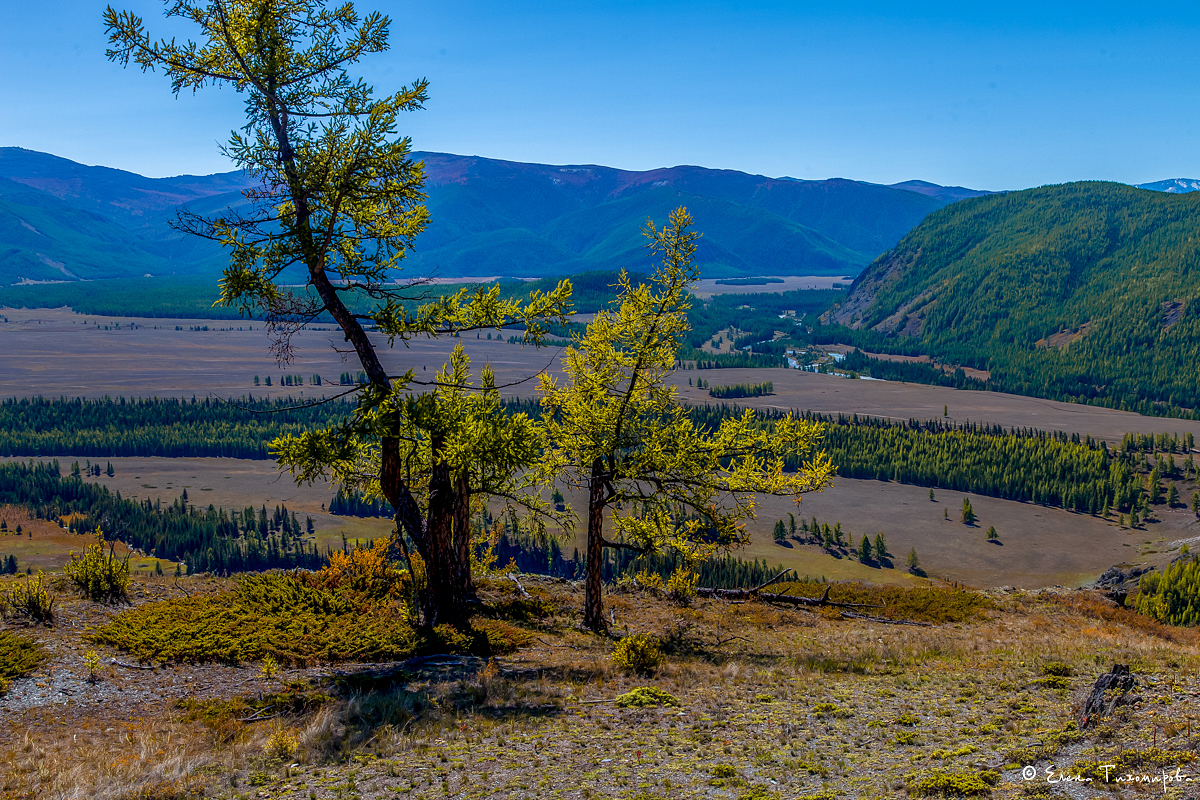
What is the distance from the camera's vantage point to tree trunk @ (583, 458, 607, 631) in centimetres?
2503

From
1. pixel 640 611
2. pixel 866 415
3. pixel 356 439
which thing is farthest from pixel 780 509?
pixel 356 439

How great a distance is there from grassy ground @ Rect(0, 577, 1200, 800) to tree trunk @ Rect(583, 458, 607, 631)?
2625 mm

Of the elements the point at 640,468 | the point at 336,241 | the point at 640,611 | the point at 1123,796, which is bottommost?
the point at 640,611

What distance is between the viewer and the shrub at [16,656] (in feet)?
49.8

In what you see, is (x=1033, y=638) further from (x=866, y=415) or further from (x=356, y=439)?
(x=866, y=415)

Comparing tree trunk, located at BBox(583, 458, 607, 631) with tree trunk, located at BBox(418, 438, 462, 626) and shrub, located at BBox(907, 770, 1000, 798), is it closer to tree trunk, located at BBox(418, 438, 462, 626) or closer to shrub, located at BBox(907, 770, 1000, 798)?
tree trunk, located at BBox(418, 438, 462, 626)

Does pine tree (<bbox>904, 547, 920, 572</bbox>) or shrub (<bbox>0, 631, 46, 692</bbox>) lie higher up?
shrub (<bbox>0, 631, 46, 692</bbox>)

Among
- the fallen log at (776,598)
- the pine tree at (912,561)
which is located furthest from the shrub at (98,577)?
the pine tree at (912,561)

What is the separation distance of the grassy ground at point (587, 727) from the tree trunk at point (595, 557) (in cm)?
263

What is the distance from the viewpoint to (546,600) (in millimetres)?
28672

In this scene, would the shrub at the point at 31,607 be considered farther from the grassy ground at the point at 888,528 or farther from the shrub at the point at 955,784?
the grassy ground at the point at 888,528

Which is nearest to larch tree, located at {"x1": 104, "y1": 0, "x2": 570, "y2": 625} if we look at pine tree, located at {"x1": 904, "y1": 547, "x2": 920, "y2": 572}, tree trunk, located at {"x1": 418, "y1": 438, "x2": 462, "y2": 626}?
tree trunk, located at {"x1": 418, "y1": 438, "x2": 462, "y2": 626}

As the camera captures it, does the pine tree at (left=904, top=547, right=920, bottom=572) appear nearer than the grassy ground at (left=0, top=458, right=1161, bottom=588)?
No

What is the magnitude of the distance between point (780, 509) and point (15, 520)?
92.7 meters
